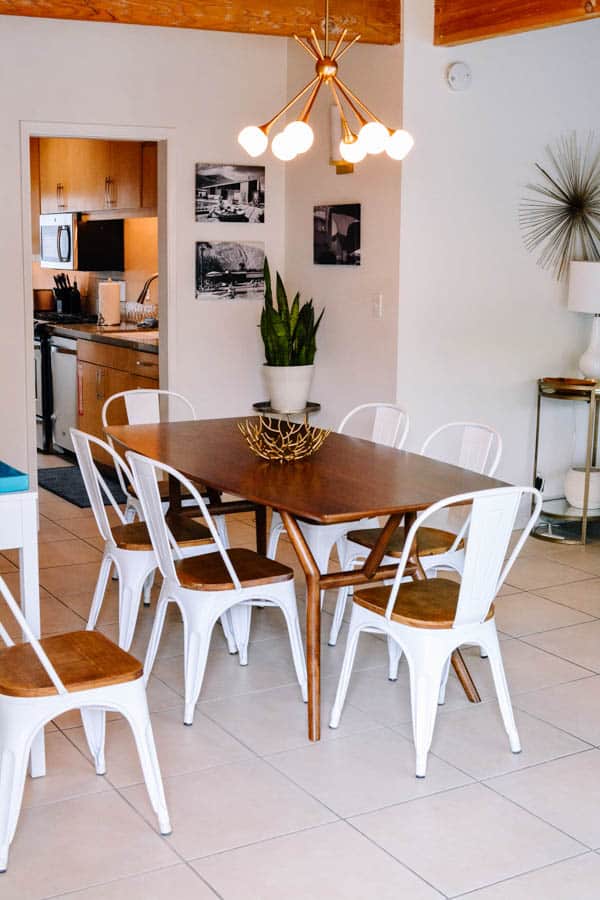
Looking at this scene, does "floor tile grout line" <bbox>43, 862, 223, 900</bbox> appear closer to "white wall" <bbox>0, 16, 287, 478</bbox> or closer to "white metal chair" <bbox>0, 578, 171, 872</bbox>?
"white metal chair" <bbox>0, 578, 171, 872</bbox>

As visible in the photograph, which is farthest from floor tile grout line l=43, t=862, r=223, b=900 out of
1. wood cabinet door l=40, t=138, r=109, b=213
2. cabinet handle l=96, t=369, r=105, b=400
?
wood cabinet door l=40, t=138, r=109, b=213

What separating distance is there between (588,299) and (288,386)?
61.8 inches

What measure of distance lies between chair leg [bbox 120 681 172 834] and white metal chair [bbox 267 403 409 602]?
4.55ft

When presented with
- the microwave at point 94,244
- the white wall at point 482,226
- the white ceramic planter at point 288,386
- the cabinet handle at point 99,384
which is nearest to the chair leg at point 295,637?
the white wall at point 482,226

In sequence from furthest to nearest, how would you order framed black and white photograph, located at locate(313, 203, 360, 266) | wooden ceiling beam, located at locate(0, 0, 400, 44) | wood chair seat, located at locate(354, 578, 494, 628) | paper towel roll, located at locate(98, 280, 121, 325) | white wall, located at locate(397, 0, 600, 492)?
paper towel roll, located at locate(98, 280, 121, 325), framed black and white photograph, located at locate(313, 203, 360, 266), white wall, located at locate(397, 0, 600, 492), wooden ceiling beam, located at locate(0, 0, 400, 44), wood chair seat, located at locate(354, 578, 494, 628)

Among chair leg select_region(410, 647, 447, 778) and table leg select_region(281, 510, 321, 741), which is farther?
table leg select_region(281, 510, 321, 741)

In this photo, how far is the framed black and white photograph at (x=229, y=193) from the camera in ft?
19.3

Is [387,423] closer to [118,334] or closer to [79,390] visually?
[118,334]

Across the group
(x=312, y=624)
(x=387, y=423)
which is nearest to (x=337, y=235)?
(x=387, y=423)

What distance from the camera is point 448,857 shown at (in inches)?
104

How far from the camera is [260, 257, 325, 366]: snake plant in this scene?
18.9 ft

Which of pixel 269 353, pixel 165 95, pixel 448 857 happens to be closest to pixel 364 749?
pixel 448 857

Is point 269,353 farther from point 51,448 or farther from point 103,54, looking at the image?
point 51,448

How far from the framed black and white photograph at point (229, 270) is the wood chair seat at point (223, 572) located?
8.60 ft
